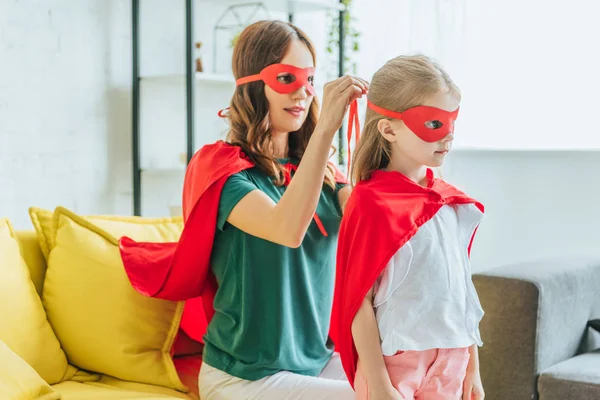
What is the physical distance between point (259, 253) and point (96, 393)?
0.50 meters

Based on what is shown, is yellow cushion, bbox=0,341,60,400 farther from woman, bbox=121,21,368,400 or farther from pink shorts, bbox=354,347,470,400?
pink shorts, bbox=354,347,470,400

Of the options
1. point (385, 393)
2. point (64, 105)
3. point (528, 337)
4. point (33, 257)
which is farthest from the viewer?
point (64, 105)

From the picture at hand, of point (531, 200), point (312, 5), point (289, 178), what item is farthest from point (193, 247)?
point (531, 200)

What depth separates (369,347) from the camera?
1410mm

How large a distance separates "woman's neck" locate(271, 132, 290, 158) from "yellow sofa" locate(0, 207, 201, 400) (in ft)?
1.51

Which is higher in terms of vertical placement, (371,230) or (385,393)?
(371,230)

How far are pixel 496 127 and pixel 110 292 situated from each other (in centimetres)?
235

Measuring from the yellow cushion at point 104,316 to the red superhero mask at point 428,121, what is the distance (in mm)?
845

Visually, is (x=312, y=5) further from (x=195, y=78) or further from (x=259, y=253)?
(x=259, y=253)

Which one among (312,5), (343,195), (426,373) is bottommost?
(426,373)

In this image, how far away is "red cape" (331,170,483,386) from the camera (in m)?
1.42

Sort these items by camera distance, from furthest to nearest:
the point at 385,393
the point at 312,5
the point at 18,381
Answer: the point at 312,5 < the point at 18,381 < the point at 385,393

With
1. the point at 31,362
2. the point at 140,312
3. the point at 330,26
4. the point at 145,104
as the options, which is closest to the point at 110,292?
the point at 140,312

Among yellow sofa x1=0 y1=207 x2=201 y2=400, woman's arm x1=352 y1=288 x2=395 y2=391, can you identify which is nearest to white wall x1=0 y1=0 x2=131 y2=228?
yellow sofa x1=0 y1=207 x2=201 y2=400
